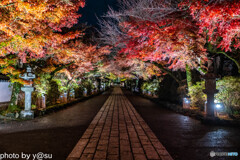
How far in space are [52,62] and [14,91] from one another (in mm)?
3710

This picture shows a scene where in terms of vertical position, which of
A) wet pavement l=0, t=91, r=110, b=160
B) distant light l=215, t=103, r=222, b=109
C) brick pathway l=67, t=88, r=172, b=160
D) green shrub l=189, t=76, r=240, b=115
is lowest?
wet pavement l=0, t=91, r=110, b=160

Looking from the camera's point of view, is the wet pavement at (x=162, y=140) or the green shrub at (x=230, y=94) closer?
the wet pavement at (x=162, y=140)

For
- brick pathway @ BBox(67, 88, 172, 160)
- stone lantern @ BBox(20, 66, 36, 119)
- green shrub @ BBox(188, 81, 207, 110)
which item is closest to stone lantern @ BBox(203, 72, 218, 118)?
green shrub @ BBox(188, 81, 207, 110)

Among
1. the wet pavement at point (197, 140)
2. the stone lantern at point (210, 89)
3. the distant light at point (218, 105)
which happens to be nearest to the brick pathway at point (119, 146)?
the wet pavement at point (197, 140)

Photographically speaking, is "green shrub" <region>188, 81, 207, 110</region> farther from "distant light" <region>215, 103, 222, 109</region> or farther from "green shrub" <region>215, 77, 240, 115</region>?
"distant light" <region>215, 103, 222, 109</region>

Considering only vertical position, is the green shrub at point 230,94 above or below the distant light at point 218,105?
above

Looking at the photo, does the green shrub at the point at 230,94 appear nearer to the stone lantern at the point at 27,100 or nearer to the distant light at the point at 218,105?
the distant light at the point at 218,105

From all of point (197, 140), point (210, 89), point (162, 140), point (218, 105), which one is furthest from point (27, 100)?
point (218, 105)

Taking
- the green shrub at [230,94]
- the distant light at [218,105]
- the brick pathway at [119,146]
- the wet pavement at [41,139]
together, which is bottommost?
the wet pavement at [41,139]

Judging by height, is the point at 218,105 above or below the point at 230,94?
below

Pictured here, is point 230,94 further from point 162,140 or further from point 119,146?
point 119,146

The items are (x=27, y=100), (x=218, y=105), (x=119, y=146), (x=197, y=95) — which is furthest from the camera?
(x=197, y=95)

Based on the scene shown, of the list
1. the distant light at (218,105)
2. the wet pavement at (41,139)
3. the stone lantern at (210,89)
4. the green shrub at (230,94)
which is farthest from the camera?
the green shrub at (230,94)

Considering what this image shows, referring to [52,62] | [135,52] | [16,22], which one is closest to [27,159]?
[16,22]
